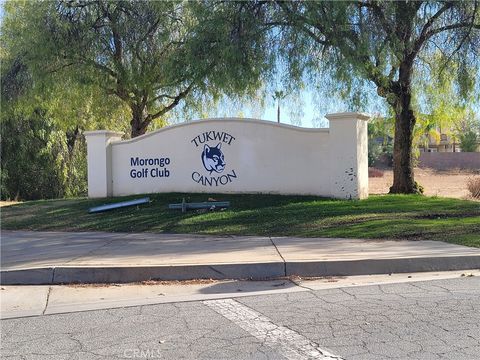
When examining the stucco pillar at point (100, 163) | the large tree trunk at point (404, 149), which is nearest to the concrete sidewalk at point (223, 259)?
the stucco pillar at point (100, 163)

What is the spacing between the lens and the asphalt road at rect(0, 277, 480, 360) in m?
4.73

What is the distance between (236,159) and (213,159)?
761mm

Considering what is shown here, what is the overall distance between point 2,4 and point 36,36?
715 cm

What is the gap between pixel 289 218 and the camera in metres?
12.2

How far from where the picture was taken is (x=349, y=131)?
1438 centimetres

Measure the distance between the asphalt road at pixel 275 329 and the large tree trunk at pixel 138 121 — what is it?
15239 mm

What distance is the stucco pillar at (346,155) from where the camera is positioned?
14.4m

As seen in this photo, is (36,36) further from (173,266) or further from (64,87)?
(173,266)

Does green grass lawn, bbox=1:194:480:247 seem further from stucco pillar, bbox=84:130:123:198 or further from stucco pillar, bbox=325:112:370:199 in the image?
stucco pillar, bbox=84:130:123:198

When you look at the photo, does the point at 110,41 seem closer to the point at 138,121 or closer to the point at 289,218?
the point at 138,121

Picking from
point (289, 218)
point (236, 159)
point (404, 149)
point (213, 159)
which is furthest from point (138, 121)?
point (289, 218)

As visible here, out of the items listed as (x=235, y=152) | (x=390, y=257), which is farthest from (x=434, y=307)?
(x=235, y=152)

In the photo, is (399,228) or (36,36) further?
(36,36)

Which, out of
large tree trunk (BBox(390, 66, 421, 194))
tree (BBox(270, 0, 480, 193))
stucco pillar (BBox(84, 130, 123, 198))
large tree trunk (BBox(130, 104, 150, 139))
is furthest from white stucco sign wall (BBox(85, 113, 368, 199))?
large tree trunk (BBox(130, 104, 150, 139))
